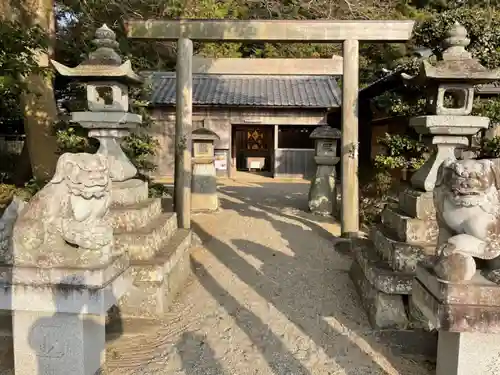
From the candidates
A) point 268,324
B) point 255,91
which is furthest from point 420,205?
point 255,91

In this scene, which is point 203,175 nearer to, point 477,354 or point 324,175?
point 324,175

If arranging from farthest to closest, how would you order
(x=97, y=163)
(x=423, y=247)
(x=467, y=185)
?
(x=423, y=247)
(x=97, y=163)
(x=467, y=185)

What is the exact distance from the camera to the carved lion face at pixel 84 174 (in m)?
2.72

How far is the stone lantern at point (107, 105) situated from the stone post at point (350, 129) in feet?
11.6

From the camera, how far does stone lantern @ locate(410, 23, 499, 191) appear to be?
4.28m

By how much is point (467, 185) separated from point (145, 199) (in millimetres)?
3626

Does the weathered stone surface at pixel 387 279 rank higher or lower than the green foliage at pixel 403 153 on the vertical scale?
lower

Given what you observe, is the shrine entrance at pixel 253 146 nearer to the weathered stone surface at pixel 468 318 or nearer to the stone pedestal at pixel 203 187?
the stone pedestal at pixel 203 187

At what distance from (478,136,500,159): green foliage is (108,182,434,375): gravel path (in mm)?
2749

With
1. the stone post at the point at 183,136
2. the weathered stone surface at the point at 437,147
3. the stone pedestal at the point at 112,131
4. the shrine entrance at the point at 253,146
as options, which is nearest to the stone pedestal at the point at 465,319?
the weathered stone surface at the point at 437,147

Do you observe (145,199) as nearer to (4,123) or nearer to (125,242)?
(125,242)

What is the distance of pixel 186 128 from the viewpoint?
7074 millimetres

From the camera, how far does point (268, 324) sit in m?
4.16

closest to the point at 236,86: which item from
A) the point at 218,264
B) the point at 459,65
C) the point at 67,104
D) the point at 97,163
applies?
the point at 67,104
